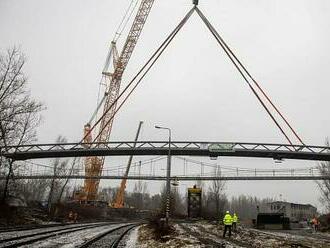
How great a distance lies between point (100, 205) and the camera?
84.2 meters

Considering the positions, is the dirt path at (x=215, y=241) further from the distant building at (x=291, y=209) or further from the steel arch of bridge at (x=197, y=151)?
the distant building at (x=291, y=209)

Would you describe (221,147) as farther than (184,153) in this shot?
No

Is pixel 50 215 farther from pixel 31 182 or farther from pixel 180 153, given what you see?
pixel 31 182

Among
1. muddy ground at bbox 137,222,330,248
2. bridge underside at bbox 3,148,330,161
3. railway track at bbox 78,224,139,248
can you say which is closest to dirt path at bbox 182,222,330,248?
muddy ground at bbox 137,222,330,248

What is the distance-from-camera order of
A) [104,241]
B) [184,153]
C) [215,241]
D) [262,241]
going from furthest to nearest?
1. [184,153]
2. [262,241]
3. [215,241]
4. [104,241]

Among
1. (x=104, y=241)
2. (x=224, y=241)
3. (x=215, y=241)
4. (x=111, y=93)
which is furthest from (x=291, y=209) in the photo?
(x=104, y=241)

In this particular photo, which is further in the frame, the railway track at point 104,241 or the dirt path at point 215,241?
the dirt path at point 215,241

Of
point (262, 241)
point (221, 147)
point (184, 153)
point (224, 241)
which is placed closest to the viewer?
point (224, 241)

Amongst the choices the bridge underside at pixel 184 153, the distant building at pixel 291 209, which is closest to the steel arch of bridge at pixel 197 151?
the bridge underside at pixel 184 153

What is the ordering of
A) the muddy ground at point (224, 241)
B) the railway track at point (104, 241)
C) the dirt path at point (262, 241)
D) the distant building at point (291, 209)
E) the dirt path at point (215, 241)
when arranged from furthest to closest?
the distant building at point (291, 209)
the dirt path at point (262, 241)
the muddy ground at point (224, 241)
the dirt path at point (215, 241)
the railway track at point (104, 241)

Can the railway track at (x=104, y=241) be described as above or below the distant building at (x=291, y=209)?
below

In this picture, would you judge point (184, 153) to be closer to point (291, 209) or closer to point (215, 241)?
point (215, 241)

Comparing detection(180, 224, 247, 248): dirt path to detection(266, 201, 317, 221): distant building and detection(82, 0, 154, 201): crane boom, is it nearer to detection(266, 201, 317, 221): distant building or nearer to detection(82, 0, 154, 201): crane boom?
detection(82, 0, 154, 201): crane boom

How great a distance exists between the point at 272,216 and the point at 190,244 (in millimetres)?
38013
